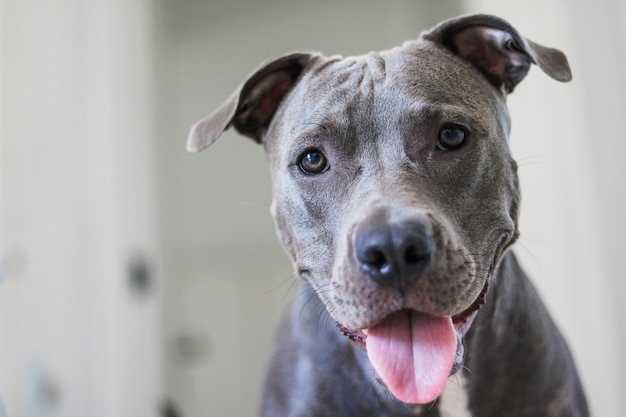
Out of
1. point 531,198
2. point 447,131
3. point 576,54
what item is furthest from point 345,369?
point 576,54

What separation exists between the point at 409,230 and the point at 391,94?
1.32 ft

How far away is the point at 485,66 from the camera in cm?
162

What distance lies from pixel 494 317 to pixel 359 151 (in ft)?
1.63

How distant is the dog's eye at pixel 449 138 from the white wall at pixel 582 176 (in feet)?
4.61

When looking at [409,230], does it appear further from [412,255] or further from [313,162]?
[313,162]

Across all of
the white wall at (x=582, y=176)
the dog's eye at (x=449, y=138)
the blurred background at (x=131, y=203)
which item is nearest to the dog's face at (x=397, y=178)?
the dog's eye at (x=449, y=138)

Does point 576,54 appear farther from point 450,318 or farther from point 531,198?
point 450,318

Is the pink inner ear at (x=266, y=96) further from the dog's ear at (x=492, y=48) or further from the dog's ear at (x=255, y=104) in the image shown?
the dog's ear at (x=492, y=48)

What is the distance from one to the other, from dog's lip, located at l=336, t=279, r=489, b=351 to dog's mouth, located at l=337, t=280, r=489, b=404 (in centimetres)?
1

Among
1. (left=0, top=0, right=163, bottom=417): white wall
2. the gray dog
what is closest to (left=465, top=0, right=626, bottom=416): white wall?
the gray dog

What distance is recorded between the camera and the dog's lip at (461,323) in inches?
52.0

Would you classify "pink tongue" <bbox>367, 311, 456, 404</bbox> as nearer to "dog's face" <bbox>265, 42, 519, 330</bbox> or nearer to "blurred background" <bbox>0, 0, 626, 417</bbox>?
"dog's face" <bbox>265, 42, 519, 330</bbox>

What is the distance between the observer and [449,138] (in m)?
1.39

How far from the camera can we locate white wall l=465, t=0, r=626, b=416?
108 inches
